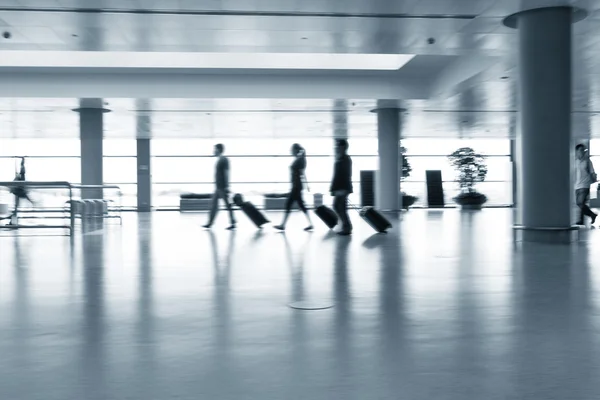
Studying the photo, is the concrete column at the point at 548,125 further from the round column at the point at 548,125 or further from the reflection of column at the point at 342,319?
the reflection of column at the point at 342,319

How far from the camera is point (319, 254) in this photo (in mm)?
8602

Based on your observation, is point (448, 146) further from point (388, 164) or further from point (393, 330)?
point (393, 330)

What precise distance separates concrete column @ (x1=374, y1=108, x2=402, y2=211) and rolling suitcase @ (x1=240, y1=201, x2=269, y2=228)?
10957mm

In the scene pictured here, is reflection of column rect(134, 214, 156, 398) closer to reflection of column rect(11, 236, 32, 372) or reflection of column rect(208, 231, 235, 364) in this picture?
reflection of column rect(208, 231, 235, 364)

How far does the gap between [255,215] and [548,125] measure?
290 inches

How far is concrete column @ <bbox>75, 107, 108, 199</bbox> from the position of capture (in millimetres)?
23188

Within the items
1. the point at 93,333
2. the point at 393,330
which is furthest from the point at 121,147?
the point at 393,330

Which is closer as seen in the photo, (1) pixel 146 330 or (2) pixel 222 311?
(1) pixel 146 330

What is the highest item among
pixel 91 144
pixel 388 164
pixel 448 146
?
pixel 448 146

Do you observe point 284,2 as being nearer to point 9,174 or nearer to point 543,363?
point 543,363

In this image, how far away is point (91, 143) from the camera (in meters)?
23.2

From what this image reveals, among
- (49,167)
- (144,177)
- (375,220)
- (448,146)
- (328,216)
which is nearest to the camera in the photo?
(375,220)

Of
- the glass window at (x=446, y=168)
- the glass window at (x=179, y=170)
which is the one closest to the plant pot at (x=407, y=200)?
the glass window at (x=446, y=168)

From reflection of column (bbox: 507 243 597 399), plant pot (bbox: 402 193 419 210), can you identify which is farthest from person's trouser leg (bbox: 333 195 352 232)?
plant pot (bbox: 402 193 419 210)
